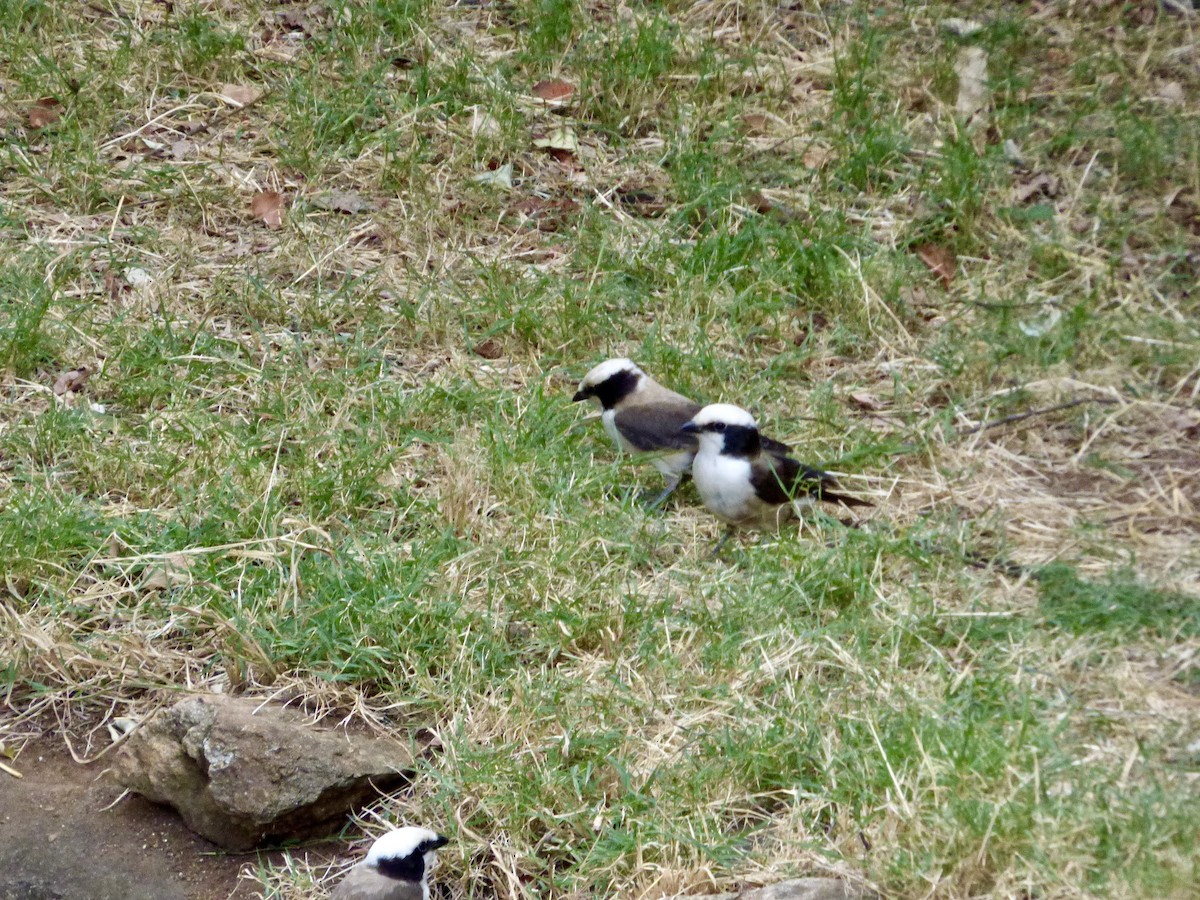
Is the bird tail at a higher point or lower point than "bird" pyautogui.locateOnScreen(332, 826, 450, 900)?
higher

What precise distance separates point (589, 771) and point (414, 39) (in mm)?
5337

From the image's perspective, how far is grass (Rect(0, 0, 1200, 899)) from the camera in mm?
4242

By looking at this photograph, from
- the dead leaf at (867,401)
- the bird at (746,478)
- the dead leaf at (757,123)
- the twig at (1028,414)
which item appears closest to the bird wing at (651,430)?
the bird at (746,478)

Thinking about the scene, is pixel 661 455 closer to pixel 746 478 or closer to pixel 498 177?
pixel 746 478

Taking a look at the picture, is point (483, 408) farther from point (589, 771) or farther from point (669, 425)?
point (589, 771)

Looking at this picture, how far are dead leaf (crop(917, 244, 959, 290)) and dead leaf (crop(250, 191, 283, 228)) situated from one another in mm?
3364

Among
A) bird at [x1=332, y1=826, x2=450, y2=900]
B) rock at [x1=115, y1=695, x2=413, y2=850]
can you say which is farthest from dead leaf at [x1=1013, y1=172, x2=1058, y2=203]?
bird at [x1=332, y1=826, x2=450, y2=900]

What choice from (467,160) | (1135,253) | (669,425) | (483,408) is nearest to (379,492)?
(483,408)

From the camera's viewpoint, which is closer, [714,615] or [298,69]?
[714,615]

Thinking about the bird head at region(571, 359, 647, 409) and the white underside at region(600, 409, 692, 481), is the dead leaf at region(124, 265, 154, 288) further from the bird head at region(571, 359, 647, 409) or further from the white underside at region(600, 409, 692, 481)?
the white underside at region(600, 409, 692, 481)

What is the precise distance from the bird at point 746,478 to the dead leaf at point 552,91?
3.07 metres

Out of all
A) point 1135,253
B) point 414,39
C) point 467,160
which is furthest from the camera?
point 414,39

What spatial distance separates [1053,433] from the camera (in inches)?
242

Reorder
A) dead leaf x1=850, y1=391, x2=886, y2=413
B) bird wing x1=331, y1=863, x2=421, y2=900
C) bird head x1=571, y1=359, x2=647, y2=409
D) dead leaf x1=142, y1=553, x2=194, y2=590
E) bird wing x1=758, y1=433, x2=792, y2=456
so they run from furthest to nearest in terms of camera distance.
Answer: dead leaf x1=850, y1=391, x2=886, y2=413
bird head x1=571, y1=359, x2=647, y2=409
bird wing x1=758, y1=433, x2=792, y2=456
dead leaf x1=142, y1=553, x2=194, y2=590
bird wing x1=331, y1=863, x2=421, y2=900
